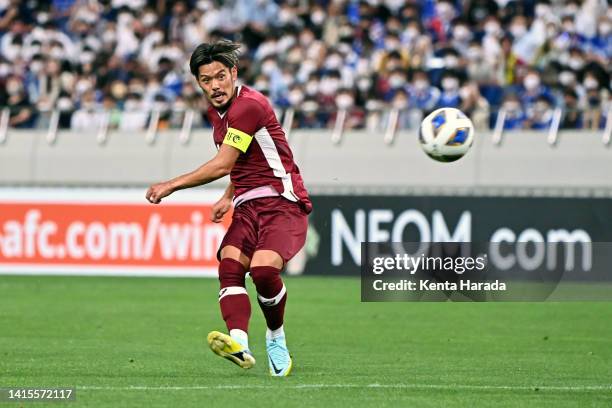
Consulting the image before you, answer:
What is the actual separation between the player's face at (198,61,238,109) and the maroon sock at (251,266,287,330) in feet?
3.76

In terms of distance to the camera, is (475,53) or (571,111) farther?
(475,53)

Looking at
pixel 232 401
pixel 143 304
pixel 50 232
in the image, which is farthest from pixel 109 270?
pixel 232 401

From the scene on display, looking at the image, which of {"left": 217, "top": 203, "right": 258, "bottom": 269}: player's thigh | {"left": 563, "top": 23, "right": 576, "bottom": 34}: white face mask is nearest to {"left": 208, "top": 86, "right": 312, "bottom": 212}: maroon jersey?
{"left": 217, "top": 203, "right": 258, "bottom": 269}: player's thigh

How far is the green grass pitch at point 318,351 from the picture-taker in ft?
26.6

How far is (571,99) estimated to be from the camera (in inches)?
805

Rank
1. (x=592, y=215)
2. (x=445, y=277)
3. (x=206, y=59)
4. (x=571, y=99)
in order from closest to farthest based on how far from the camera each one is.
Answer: (x=206, y=59), (x=445, y=277), (x=592, y=215), (x=571, y=99)

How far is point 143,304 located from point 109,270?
383 centimetres

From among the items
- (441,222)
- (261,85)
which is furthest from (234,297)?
(261,85)

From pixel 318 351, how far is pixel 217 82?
3.09 m

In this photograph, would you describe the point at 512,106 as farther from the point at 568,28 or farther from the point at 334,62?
the point at 334,62

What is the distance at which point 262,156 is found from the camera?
913 cm

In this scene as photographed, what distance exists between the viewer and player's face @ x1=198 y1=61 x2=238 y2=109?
28.9ft

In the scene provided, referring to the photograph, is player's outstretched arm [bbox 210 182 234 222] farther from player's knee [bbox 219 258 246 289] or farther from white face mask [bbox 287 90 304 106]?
white face mask [bbox 287 90 304 106]

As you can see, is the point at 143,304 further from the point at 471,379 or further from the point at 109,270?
the point at 471,379
